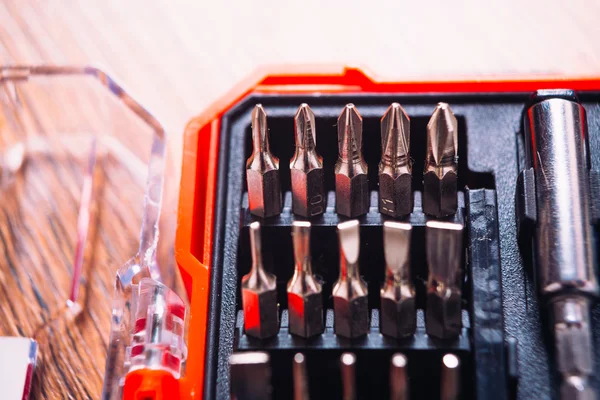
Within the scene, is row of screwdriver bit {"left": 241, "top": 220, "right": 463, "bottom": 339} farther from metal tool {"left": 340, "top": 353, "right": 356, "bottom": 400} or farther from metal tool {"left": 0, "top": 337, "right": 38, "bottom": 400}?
metal tool {"left": 0, "top": 337, "right": 38, "bottom": 400}

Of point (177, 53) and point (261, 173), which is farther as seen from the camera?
point (177, 53)

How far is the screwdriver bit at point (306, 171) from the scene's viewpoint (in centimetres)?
37

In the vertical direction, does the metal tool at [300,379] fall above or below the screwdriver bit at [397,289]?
below

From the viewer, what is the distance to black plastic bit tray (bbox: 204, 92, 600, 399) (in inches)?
13.8

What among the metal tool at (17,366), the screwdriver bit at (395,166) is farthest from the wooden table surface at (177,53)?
the screwdriver bit at (395,166)

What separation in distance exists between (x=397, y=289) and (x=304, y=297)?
0.05m

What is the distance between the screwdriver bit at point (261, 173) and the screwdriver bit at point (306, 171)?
0.01 m

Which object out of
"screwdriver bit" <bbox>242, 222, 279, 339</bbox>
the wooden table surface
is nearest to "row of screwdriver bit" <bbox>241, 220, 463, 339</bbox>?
"screwdriver bit" <bbox>242, 222, 279, 339</bbox>

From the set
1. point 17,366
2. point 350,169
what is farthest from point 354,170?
point 17,366

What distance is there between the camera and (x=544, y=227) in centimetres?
35

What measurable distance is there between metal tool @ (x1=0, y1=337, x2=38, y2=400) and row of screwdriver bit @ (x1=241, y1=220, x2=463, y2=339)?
14 cm

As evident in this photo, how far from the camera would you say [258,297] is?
34cm

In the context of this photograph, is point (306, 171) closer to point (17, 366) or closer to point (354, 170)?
point (354, 170)

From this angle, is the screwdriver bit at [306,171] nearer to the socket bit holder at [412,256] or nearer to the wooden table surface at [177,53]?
the socket bit holder at [412,256]
